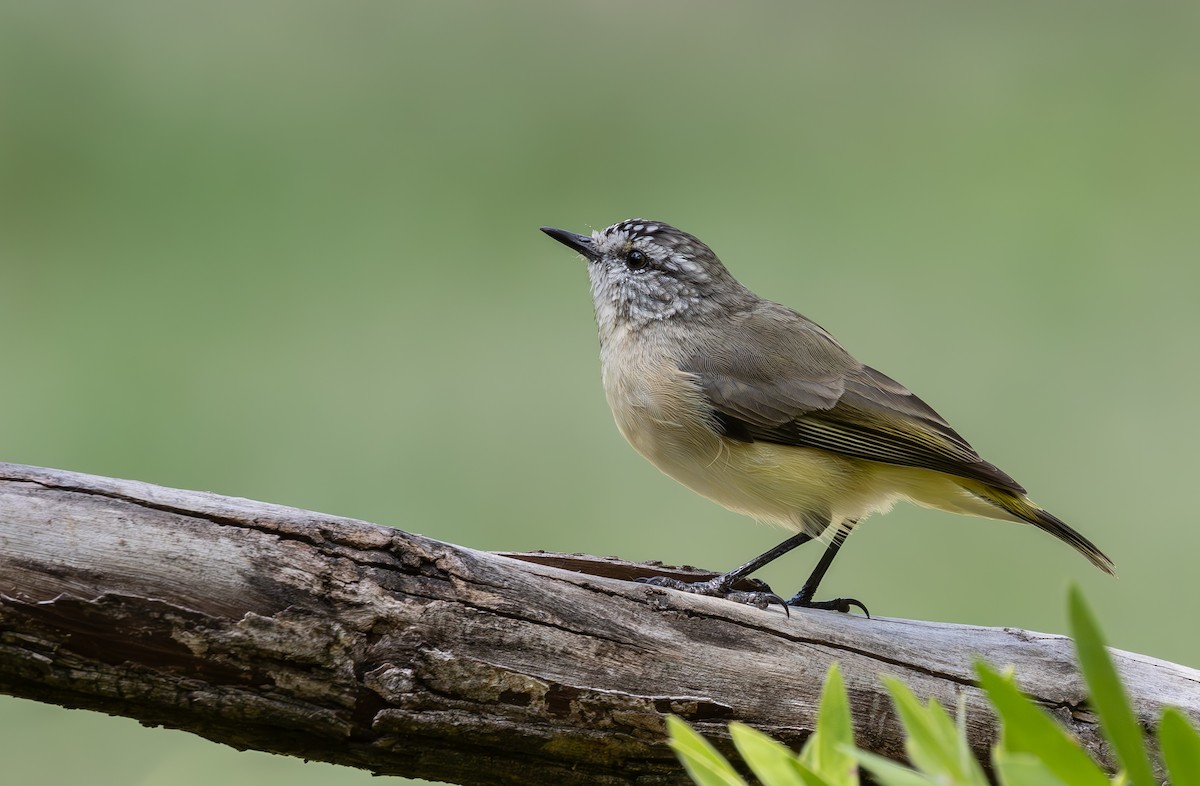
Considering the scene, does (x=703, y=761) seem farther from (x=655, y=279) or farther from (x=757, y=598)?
(x=655, y=279)

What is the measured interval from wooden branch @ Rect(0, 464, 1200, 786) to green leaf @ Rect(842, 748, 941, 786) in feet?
3.38

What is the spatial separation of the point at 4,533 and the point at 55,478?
12 cm

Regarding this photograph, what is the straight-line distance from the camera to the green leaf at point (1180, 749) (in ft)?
2.05

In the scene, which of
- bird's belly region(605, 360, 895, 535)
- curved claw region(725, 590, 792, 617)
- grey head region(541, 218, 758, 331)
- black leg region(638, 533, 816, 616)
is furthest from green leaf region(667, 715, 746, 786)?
grey head region(541, 218, 758, 331)

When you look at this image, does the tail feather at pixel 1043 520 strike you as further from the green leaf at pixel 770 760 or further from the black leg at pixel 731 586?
the green leaf at pixel 770 760

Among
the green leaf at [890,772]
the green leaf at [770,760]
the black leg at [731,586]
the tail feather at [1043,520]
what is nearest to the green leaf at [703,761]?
the green leaf at [770,760]

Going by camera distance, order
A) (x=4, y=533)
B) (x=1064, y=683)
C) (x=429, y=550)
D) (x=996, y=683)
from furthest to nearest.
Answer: (x=1064, y=683) → (x=429, y=550) → (x=4, y=533) → (x=996, y=683)

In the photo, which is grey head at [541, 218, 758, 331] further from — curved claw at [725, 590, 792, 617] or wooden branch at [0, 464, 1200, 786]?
wooden branch at [0, 464, 1200, 786]

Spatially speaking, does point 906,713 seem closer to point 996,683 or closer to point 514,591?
Result: point 996,683

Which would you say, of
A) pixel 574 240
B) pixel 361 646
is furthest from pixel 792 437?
pixel 361 646

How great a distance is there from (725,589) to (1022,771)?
1.77 meters

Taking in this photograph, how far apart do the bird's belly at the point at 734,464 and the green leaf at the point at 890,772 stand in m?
1.81

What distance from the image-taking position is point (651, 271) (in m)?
2.91

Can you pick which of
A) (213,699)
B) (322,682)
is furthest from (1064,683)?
(213,699)
